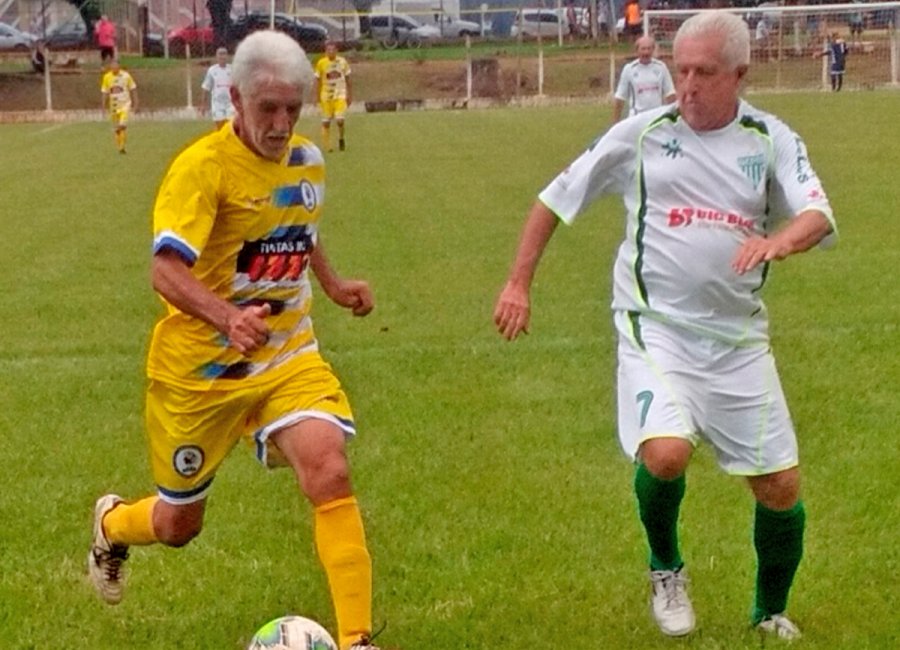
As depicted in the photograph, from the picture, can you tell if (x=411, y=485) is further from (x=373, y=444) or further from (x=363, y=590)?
(x=363, y=590)

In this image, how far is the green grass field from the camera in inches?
216

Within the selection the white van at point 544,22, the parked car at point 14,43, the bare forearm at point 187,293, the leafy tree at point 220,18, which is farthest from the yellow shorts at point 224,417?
the white van at point 544,22

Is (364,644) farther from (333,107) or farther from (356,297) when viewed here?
(333,107)

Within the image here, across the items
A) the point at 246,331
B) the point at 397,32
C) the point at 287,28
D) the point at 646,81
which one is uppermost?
the point at 246,331

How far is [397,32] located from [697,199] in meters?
55.8

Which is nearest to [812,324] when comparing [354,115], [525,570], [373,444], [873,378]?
[873,378]

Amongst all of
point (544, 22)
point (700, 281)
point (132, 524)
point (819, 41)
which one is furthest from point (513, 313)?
point (544, 22)

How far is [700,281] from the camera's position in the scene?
197 inches

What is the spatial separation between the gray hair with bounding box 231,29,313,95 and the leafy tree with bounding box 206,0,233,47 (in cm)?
5442

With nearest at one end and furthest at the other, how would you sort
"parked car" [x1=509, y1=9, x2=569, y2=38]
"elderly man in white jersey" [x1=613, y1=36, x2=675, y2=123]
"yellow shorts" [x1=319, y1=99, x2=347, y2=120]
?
"elderly man in white jersey" [x1=613, y1=36, x2=675, y2=123] → "yellow shorts" [x1=319, y1=99, x2=347, y2=120] → "parked car" [x1=509, y1=9, x2=569, y2=38]

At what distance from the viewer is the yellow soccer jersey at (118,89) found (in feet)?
102

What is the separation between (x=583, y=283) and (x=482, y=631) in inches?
294

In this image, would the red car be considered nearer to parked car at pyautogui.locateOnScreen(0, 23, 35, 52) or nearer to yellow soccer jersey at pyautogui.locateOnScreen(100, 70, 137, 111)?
parked car at pyautogui.locateOnScreen(0, 23, 35, 52)

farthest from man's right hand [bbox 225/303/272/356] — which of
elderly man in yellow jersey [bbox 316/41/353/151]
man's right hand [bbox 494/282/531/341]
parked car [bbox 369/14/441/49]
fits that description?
parked car [bbox 369/14/441/49]
